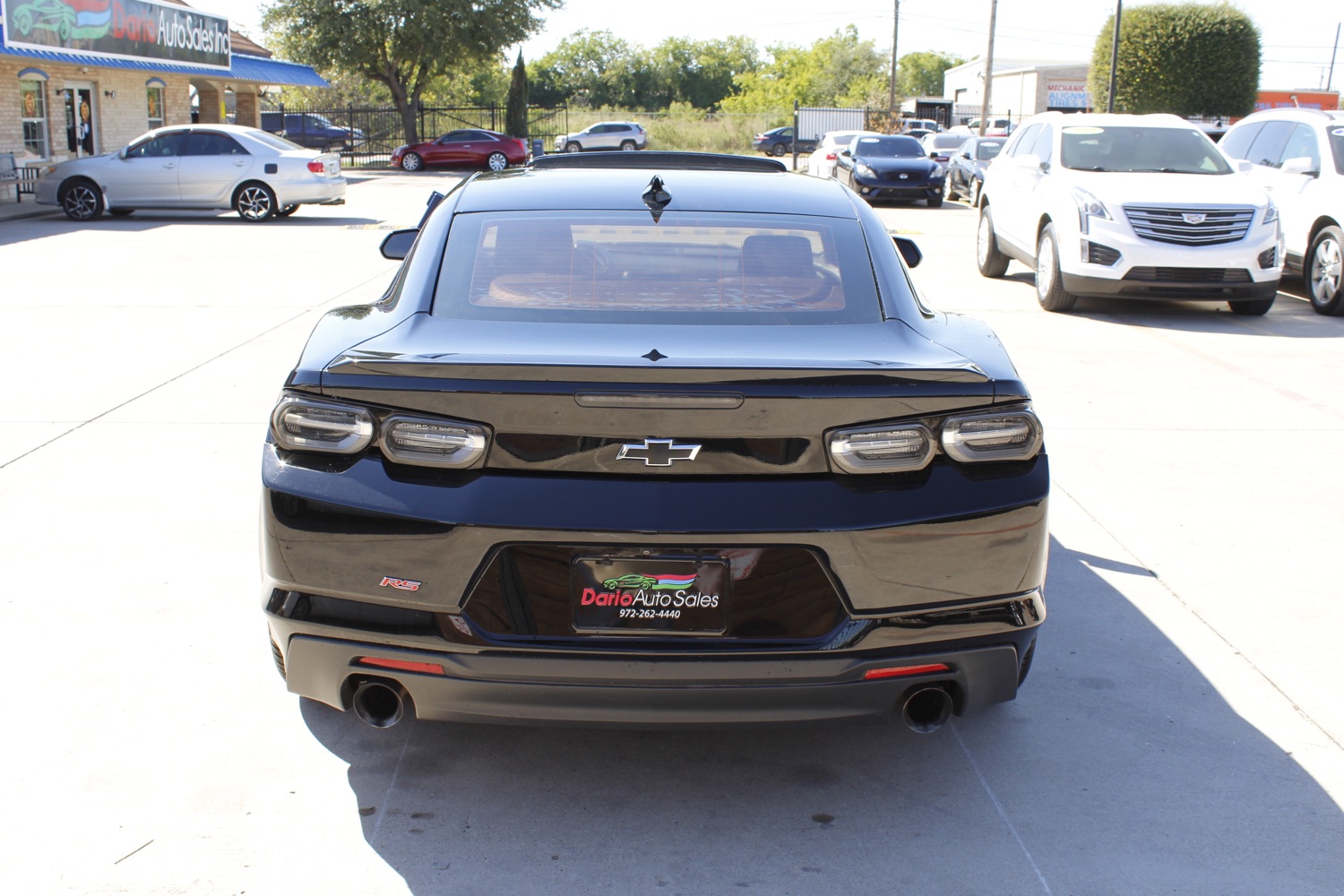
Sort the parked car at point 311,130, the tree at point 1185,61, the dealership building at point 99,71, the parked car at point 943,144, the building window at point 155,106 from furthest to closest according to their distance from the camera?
the parked car at point 311,130 < the tree at point 1185,61 < the parked car at point 943,144 < the building window at point 155,106 < the dealership building at point 99,71

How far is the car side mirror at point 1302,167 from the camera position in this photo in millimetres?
11953

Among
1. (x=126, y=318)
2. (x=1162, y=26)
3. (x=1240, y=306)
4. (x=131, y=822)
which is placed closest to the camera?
(x=131, y=822)

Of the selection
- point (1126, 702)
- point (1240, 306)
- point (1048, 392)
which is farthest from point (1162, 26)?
point (1126, 702)

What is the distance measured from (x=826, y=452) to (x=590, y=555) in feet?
1.93

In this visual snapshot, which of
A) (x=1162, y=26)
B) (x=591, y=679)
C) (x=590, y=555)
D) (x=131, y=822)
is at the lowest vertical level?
(x=131, y=822)

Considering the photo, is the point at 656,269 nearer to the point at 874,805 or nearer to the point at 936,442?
the point at 936,442

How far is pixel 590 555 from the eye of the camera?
2838mm

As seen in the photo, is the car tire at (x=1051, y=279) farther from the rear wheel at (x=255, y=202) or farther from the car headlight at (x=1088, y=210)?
the rear wheel at (x=255, y=202)

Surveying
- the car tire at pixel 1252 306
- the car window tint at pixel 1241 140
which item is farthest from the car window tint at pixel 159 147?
the car tire at pixel 1252 306

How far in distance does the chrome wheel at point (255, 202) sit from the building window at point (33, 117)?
7.13 m

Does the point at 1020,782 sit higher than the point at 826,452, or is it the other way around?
the point at 826,452

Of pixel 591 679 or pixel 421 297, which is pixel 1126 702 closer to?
pixel 591 679

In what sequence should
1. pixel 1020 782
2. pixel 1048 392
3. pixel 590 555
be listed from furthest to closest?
pixel 1048 392, pixel 1020 782, pixel 590 555

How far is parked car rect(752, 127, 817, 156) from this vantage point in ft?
183
